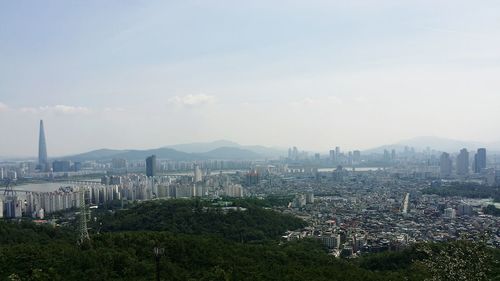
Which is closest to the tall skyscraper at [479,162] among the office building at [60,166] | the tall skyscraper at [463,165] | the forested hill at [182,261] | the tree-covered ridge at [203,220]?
the tall skyscraper at [463,165]

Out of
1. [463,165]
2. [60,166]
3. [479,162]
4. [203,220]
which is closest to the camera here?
[203,220]

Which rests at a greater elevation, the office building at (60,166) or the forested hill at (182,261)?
the office building at (60,166)

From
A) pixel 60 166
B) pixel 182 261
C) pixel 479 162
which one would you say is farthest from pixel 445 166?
pixel 60 166

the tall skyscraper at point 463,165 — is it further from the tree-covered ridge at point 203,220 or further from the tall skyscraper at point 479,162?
the tree-covered ridge at point 203,220

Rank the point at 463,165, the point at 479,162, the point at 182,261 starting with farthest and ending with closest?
1. the point at 479,162
2. the point at 463,165
3. the point at 182,261

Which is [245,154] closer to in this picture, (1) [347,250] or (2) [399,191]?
(2) [399,191]

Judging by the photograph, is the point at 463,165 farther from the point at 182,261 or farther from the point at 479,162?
the point at 182,261

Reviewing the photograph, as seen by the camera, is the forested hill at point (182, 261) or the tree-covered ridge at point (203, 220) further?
the tree-covered ridge at point (203, 220)

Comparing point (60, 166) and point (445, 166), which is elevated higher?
point (60, 166)
